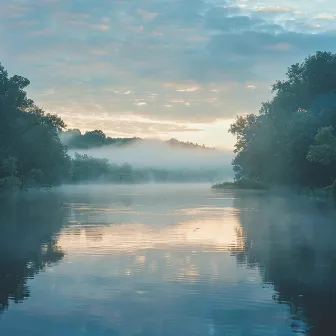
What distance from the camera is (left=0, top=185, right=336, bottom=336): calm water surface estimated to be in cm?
1322

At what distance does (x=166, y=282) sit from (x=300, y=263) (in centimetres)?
593

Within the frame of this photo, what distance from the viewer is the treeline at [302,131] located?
78438 mm

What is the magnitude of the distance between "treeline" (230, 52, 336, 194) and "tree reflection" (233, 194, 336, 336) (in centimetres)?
3856

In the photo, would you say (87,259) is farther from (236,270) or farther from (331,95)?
(331,95)

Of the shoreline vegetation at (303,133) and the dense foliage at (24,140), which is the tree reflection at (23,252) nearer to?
the shoreline vegetation at (303,133)

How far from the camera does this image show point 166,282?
18031 millimetres

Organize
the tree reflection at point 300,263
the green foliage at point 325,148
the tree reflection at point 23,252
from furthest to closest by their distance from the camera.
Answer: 1. the green foliage at point 325,148
2. the tree reflection at point 23,252
3. the tree reflection at point 300,263

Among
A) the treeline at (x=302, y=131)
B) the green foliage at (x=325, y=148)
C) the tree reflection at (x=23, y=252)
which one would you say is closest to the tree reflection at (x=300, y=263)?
the tree reflection at (x=23, y=252)

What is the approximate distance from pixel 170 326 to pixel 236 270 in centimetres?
732

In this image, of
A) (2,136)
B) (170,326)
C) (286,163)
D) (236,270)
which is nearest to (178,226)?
(236,270)

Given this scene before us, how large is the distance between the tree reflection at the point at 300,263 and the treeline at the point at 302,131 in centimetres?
3856

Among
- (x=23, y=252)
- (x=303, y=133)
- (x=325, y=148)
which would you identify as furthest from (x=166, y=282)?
(x=303, y=133)

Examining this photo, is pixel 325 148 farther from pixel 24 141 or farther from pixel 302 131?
pixel 24 141

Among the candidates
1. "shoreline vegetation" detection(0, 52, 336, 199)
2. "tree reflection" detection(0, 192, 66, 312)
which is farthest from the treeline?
"tree reflection" detection(0, 192, 66, 312)
